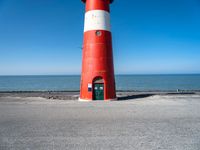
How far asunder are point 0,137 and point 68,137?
2.25 m

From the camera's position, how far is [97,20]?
1611cm

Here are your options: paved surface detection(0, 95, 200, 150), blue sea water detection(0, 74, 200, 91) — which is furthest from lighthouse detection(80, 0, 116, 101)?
blue sea water detection(0, 74, 200, 91)

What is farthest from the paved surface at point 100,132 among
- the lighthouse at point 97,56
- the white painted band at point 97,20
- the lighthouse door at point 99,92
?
the white painted band at point 97,20

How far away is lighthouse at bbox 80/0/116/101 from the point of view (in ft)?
53.1

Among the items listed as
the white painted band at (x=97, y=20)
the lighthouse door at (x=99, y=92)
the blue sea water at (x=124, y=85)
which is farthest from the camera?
the blue sea water at (x=124, y=85)

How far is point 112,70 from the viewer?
55.5ft

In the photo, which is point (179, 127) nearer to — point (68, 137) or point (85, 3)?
point (68, 137)

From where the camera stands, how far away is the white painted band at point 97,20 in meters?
16.1

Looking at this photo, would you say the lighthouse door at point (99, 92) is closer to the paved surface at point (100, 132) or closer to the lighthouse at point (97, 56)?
the lighthouse at point (97, 56)

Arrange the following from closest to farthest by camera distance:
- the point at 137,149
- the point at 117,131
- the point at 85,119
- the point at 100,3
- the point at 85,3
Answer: the point at 137,149, the point at 117,131, the point at 85,119, the point at 100,3, the point at 85,3

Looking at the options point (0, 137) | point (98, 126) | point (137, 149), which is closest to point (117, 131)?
point (98, 126)

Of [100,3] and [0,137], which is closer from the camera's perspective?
[0,137]

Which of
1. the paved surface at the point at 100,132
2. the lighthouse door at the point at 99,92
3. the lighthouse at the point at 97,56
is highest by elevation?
the lighthouse at the point at 97,56

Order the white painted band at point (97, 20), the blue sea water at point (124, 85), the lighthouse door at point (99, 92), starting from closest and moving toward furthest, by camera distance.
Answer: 1. the white painted band at point (97, 20)
2. the lighthouse door at point (99, 92)
3. the blue sea water at point (124, 85)
